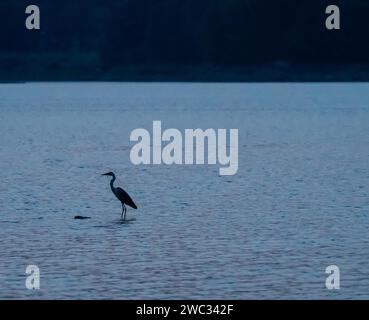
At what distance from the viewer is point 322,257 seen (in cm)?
2880
